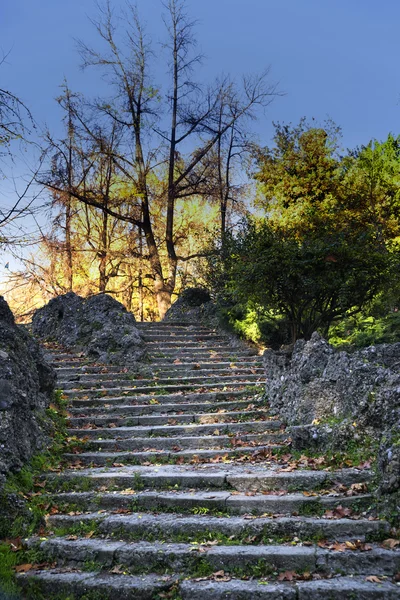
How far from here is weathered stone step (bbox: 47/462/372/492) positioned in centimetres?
556

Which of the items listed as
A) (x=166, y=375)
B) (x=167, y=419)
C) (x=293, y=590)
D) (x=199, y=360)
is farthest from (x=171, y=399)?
(x=293, y=590)

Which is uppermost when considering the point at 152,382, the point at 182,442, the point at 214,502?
the point at 152,382

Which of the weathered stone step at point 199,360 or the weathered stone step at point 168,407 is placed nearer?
the weathered stone step at point 168,407

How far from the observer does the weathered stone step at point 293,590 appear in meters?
3.79

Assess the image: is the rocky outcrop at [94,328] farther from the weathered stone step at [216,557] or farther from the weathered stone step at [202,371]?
the weathered stone step at [216,557]

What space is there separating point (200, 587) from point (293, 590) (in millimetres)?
720

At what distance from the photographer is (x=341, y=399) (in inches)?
261

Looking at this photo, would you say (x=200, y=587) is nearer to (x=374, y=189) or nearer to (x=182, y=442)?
(x=182, y=442)

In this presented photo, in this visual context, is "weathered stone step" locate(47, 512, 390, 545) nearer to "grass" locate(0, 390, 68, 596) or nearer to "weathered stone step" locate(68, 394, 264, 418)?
"grass" locate(0, 390, 68, 596)

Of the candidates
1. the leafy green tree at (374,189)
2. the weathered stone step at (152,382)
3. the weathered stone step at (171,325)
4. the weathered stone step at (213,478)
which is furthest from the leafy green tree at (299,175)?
the weathered stone step at (213,478)

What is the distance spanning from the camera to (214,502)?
5.41 metres

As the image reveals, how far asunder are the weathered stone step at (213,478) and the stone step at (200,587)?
1.56 m

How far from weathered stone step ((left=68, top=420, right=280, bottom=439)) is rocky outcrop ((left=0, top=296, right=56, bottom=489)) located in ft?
3.22

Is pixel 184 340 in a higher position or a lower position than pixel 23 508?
higher
